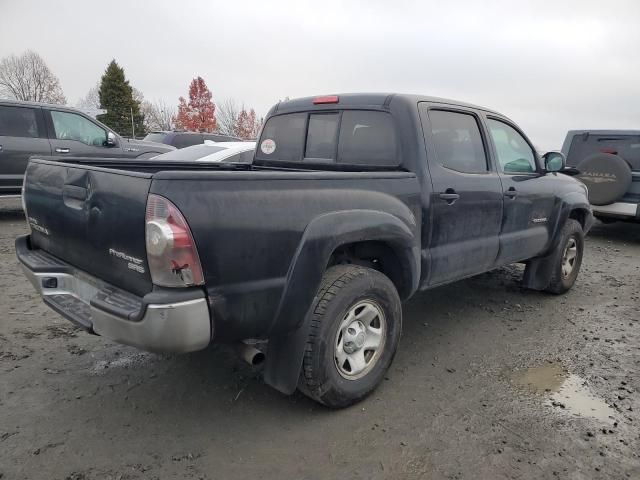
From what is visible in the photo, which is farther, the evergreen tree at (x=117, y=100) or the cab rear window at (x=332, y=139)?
the evergreen tree at (x=117, y=100)

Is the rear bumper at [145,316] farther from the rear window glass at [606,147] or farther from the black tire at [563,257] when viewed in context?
the rear window glass at [606,147]

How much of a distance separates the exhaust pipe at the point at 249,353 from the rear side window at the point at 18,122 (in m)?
7.56

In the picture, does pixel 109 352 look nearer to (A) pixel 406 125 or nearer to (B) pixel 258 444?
(B) pixel 258 444

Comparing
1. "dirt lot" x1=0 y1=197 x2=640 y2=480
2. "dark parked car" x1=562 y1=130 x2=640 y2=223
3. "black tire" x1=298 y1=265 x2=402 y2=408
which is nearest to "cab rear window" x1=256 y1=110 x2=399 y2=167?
"black tire" x1=298 y1=265 x2=402 y2=408

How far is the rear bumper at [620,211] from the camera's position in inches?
299

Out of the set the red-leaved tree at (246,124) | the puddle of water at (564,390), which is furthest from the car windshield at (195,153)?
A: the red-leaved tree at (246,124)

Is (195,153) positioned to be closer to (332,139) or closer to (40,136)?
(40,136)

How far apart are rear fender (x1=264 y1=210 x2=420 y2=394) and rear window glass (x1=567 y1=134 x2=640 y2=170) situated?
7.27 m

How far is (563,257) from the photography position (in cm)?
507

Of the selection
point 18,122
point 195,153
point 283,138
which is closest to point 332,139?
point 283,138

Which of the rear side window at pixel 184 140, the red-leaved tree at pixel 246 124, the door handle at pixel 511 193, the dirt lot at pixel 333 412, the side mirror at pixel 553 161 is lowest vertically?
the red-leaved tree at pixel 246 124

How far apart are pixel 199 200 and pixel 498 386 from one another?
2341 mm

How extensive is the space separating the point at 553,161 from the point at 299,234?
332 centimetres

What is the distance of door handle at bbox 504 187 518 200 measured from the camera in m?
4.01
